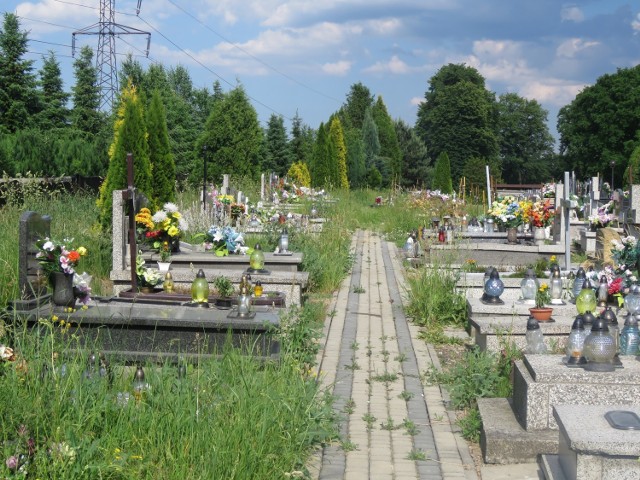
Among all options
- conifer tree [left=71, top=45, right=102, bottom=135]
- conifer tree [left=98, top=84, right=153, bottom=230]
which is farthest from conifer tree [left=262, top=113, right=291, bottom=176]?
conifer tree [left=98, top=84, right=153, bottom=230]

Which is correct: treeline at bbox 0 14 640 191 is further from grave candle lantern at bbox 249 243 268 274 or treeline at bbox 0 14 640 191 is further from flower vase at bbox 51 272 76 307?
flower vase at bbox 51 272 76 307

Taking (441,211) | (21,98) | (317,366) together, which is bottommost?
(317,366)

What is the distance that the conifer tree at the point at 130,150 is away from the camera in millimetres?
14297

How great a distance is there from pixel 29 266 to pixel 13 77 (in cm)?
2379

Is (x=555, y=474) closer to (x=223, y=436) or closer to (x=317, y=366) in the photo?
(x=223, y=436)

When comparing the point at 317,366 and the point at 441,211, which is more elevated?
the point at 441,211

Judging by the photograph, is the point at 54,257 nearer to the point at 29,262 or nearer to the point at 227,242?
the point at 29,262

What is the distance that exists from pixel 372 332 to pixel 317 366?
6.44ft

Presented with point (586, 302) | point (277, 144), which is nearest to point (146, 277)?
point (586, 302)

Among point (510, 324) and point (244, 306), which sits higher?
point (244, 306)

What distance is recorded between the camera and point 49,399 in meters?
4.91

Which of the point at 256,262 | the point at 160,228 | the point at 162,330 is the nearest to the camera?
the point at 162,330

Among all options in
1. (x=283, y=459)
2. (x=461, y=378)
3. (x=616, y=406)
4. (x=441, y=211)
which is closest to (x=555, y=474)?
(x=616, y=406)

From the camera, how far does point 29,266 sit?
8.02m
